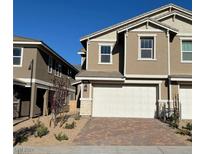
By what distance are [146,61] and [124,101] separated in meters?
3.48

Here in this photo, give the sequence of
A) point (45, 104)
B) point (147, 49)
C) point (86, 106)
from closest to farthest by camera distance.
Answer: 1. point (147, 49)
2. point (86, 106)
3. point (45, 104)

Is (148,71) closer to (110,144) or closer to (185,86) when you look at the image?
(185,86)

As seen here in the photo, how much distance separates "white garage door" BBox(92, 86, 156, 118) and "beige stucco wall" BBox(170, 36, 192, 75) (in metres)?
2.23

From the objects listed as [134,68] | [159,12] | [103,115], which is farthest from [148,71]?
[159,12]

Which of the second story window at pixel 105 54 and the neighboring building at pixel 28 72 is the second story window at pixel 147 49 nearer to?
the second story window at pixel 105 54

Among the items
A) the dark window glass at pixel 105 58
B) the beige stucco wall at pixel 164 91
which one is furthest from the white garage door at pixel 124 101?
the dark window glass at pixel 105 58

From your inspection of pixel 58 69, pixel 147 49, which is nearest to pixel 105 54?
pixel 147 49

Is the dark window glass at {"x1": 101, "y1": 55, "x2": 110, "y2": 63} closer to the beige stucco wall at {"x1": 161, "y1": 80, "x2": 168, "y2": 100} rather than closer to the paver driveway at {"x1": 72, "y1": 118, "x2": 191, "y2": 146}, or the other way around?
the beige stucco wall at {"x1": 161, "y1": 80, "x2": 168, "y2": 100}

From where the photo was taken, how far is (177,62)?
18391mm

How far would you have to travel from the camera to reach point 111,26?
65.3 feet

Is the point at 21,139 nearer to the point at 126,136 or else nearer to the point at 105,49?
the point at 126,136

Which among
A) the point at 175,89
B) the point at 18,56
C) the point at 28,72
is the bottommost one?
the point at 175,89
